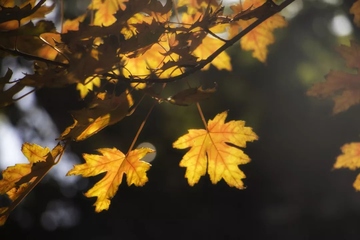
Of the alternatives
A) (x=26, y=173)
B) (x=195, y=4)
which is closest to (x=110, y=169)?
(x=26, y=173)

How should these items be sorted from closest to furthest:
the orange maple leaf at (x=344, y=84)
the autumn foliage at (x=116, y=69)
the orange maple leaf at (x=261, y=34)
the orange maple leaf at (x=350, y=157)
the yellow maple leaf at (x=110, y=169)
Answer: the autumn foliage at (x=116, y=69) < the yellow maple leaf at (x=110, y=169) < the orange maple leaf at (x=344, y=84) < the orange maple leaf at (x=261, y=34) < the orange maple leaf at (x=350, y=157)

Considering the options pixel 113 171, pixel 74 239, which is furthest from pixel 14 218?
pixel 113 171

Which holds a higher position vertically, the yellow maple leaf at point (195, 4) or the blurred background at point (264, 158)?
the yellow maple leaf at point (195, 4)

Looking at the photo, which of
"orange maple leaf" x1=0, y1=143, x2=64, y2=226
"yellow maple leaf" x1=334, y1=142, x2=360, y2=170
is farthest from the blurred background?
"orange maple leaf" x1=0, y1=143, x2=64, y2=226

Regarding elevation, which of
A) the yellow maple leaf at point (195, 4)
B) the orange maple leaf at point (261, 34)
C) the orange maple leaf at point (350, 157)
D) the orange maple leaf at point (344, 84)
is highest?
the yellow maple leaf at point (195, 4)

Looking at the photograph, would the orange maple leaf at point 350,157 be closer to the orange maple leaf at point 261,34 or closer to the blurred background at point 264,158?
the orange maple leaf at point 261,34

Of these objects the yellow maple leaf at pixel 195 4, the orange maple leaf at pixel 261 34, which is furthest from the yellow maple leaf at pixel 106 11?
the orange maple leaf at pixel 261 34

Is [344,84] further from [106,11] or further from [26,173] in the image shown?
[26,173]
